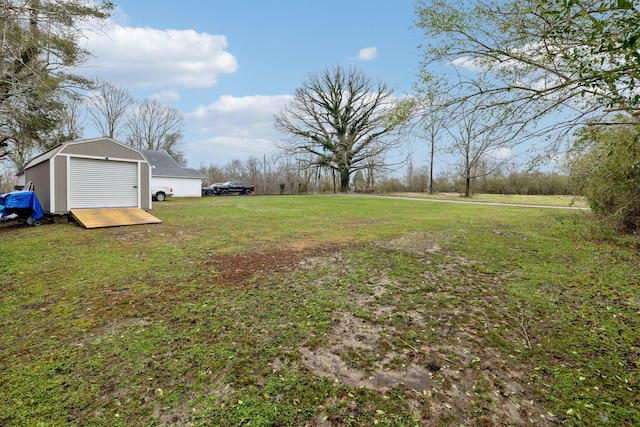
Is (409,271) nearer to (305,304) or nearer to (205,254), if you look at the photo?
(305,304)

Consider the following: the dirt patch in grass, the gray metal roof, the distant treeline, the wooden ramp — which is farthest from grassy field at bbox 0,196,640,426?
the distant treeline

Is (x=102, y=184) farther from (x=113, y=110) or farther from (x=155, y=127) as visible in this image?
(x=155, y=127)

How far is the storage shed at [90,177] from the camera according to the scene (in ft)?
31.5

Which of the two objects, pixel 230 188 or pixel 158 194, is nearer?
pixel 158 194

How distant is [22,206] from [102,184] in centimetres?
226

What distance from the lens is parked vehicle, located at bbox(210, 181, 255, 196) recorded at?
2871 cm

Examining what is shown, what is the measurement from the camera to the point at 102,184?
10.6 metres

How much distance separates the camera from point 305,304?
3607 mm

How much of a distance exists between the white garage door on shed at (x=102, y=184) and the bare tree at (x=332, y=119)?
1901 cm

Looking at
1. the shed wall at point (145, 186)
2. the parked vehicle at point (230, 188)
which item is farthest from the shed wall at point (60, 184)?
the parked vehicle at point (230, 188)

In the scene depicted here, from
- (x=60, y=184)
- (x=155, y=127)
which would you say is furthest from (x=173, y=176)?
(x=155, y=127)

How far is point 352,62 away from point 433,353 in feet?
99.2

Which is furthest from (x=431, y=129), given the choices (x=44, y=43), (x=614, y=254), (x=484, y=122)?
(x=44, y=43)

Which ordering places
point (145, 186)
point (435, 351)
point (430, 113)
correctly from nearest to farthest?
1. point (435, 351)
2. point (430, 113)
3. point (145, 186)
